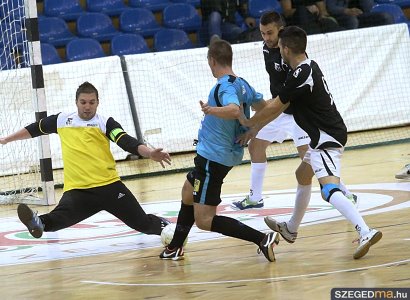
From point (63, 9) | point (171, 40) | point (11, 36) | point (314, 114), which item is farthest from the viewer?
point (63, 9)

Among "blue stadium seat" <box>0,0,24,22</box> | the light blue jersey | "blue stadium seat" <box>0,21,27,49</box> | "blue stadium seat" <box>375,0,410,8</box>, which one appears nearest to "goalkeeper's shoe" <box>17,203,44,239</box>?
the light blue jersey

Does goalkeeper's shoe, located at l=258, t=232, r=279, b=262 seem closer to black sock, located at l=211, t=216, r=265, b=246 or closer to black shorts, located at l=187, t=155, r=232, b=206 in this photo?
black sock, located at l=211, t=216, r=265, b=246

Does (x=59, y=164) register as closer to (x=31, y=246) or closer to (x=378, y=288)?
(x=31, y=246)

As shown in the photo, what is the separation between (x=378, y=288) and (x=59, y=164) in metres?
9.65

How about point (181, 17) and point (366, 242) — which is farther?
point (181, 17)

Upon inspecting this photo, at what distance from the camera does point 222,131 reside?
741cm

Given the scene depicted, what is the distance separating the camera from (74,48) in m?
17.0

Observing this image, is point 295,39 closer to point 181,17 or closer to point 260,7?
point 181,17

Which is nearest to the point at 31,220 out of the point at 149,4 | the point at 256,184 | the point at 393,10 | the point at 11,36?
the point at 256,184

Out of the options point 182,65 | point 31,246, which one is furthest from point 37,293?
point 182,65

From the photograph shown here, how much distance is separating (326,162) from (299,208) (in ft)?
2.21

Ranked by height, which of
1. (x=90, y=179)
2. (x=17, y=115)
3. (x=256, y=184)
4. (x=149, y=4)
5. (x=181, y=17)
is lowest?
(x=256, y=184)

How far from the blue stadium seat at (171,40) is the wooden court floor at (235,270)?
8868mm

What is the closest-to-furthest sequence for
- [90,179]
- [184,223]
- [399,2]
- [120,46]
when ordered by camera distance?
[184,223] → [90,179] → [120,46] → [399,2]
